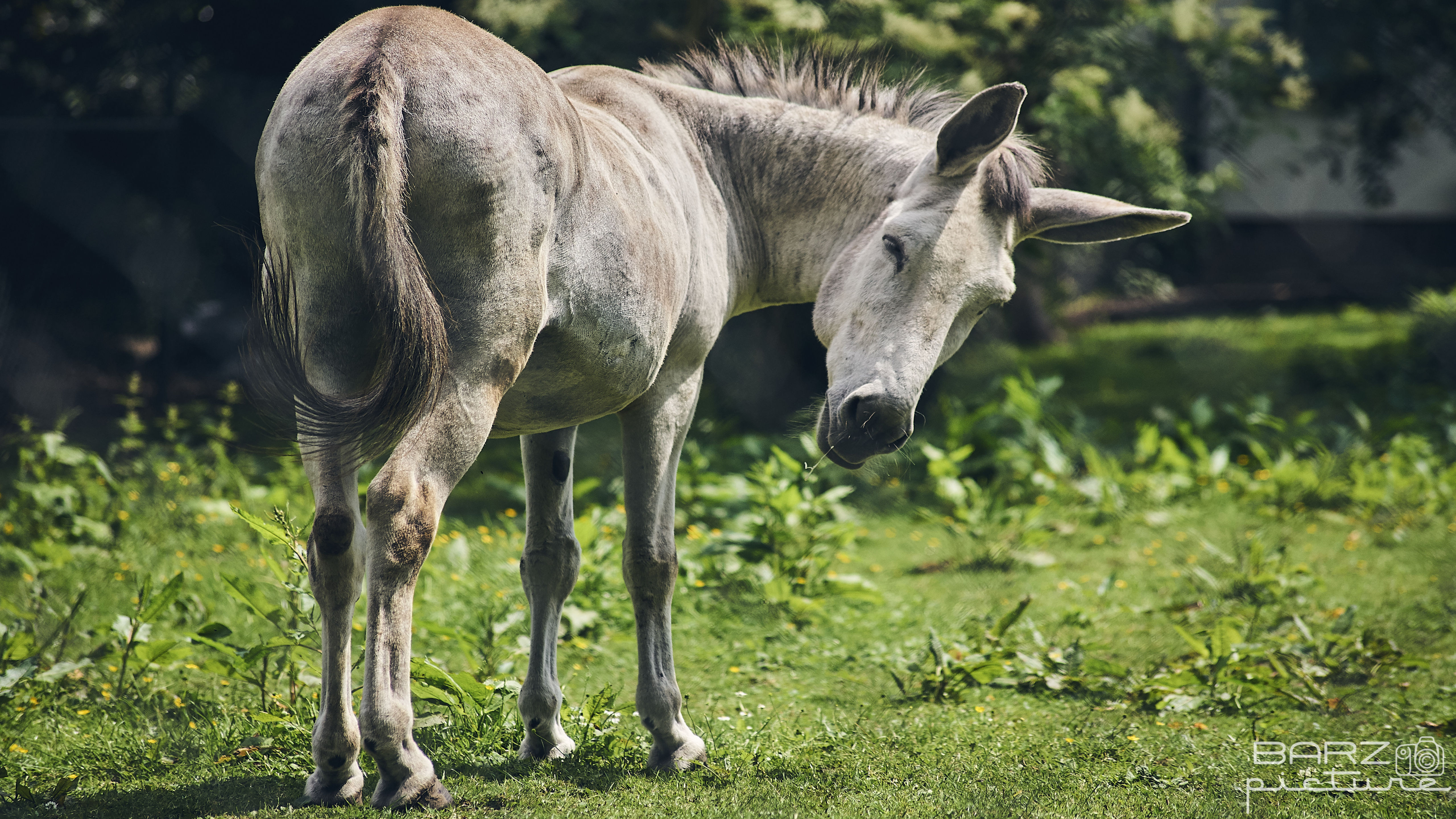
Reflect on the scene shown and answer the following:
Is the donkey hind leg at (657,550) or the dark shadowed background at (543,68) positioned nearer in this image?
the donkey hind leg at (657,550)

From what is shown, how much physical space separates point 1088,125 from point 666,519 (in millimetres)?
6061

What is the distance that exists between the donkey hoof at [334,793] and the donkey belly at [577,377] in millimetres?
986

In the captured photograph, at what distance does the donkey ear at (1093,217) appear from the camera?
3.08m

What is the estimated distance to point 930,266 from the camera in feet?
9.58

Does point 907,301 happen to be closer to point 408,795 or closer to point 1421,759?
point 408,795

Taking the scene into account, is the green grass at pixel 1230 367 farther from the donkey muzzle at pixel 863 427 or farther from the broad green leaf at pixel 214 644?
the broad green leaf at pixel 214 644

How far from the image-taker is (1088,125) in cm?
784

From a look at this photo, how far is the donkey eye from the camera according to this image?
9.66ft

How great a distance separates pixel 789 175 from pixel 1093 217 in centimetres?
100

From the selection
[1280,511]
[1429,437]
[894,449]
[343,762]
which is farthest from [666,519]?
[1429,437]

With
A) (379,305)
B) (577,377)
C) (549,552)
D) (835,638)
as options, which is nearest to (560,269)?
(577,377)

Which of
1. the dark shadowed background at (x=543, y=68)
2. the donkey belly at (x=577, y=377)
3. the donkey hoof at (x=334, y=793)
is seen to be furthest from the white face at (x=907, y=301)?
the dark shadowed background at (x=543, y=68)

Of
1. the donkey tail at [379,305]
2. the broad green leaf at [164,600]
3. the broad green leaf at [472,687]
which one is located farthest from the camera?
the broad green leaf at [164,600]

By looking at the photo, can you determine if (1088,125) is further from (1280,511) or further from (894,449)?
(894,449)
